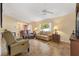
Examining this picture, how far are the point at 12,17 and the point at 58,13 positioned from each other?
78 cm

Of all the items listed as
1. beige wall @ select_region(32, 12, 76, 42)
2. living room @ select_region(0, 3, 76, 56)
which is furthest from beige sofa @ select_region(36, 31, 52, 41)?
beige wall @ select_region(32, 12, 76, 42)

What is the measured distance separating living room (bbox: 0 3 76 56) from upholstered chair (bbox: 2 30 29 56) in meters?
0.06

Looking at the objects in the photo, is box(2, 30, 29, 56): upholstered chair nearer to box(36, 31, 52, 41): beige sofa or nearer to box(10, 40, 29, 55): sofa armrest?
box(10, 40, 29, 55): sofa armrest

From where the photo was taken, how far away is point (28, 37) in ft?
7.00

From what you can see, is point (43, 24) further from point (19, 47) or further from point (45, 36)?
point (19, 47)

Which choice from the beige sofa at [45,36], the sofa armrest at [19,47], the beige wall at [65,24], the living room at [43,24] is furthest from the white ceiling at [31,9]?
the sofa armrest at [19,47]

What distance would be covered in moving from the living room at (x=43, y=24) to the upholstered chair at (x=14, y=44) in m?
0.06

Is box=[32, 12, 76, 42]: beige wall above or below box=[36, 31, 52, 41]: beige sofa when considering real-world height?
above

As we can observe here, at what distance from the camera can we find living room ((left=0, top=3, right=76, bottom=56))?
2.04 metres

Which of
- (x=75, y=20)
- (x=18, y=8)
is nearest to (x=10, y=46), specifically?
(x=18, y=8)

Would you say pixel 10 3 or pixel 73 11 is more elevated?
pixel 10 3

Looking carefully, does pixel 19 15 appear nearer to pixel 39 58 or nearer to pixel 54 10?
pixel 54 10

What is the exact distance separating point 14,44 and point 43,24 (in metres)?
0.61

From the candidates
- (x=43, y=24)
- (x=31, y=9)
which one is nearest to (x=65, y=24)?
(x=43, y=24)
